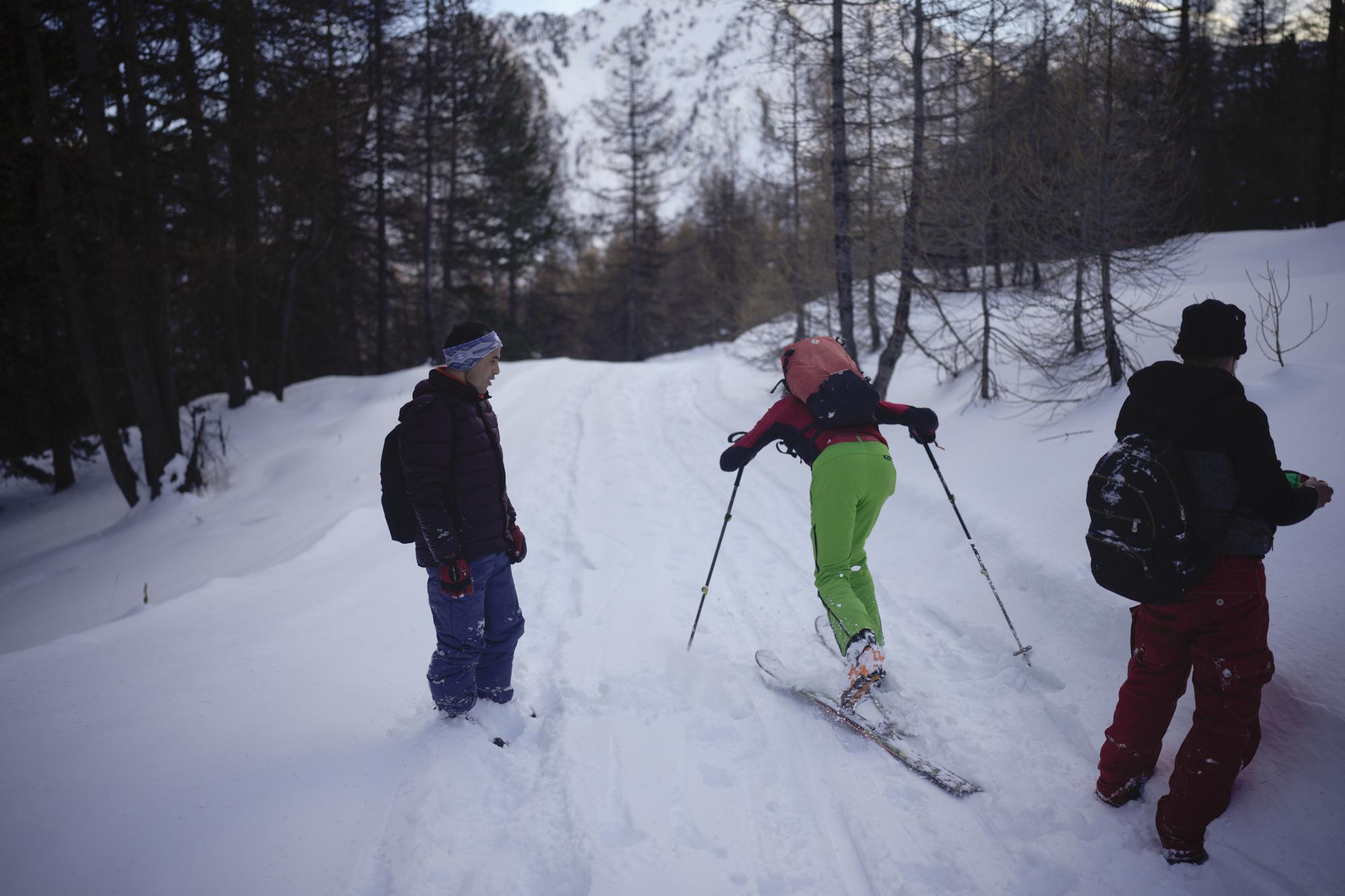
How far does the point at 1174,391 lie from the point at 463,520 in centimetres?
319

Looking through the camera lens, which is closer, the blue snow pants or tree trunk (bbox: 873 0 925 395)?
the blue snow pants

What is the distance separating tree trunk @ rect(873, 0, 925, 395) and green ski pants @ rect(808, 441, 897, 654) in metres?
7.27

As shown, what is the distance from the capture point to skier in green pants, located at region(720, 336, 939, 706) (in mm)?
3680

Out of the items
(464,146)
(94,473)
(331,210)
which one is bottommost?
(94,473)

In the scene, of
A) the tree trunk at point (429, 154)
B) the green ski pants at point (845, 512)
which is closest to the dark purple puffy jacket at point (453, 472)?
the green ski pants at point (845, 512)

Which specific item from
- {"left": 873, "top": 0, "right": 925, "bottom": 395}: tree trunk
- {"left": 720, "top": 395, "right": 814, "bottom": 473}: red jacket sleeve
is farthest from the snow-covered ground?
{"left": 873, "top": 0, "right": 925, "bottom": 395}: tree trunk

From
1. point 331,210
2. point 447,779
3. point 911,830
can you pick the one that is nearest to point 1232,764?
point 911,830

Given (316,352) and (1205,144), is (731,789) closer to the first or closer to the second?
(316,352)

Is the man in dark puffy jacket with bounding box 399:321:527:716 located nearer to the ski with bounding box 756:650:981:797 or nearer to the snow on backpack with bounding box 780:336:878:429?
the ski with bounding box 756:650:981:797

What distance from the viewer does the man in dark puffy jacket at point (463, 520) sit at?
3.10 metres

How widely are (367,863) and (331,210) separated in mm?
17377

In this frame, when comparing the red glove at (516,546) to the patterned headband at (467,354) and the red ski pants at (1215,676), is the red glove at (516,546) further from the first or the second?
the red ski pants at (1215,676)

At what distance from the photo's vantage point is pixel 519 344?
83.8 feet

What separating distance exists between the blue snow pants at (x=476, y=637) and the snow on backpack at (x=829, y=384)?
1.97m
